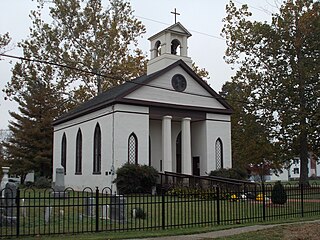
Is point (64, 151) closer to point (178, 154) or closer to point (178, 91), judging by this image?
point (178, 154)

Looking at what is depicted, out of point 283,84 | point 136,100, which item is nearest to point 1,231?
point 136,100

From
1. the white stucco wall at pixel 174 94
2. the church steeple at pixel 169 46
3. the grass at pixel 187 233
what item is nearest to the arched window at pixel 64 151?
the church steeple at pixel 169 46

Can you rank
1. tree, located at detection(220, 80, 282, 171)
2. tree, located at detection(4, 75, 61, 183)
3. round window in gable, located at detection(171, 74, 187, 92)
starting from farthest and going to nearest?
tree, located at detection(4, 75, 61, 183), tree, located at detection(220, 80, 282, 171), round window in gable, located at detection(171, 74, 187, 92)

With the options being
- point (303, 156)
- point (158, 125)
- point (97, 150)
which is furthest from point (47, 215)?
point (303, 156)

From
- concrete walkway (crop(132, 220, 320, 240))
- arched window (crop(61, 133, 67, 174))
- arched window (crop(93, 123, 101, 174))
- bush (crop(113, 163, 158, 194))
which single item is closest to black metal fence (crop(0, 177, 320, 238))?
concrete walkway (crop(132, 220, 320, 240))

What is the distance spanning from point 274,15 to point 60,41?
861 inches

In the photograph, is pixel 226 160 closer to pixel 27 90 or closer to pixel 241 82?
pixel 241 82

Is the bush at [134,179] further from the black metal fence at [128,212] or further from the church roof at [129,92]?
the black metal fence at [128,212]

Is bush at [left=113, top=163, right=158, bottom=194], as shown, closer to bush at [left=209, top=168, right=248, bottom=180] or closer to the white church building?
the white church building

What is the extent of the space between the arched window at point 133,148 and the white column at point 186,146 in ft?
13.3

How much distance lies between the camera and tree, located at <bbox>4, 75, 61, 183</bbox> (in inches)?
1896

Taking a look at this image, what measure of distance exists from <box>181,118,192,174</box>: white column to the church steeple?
4755 mm

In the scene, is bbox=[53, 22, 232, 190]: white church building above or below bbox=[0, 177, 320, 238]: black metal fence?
above

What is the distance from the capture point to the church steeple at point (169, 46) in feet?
111
